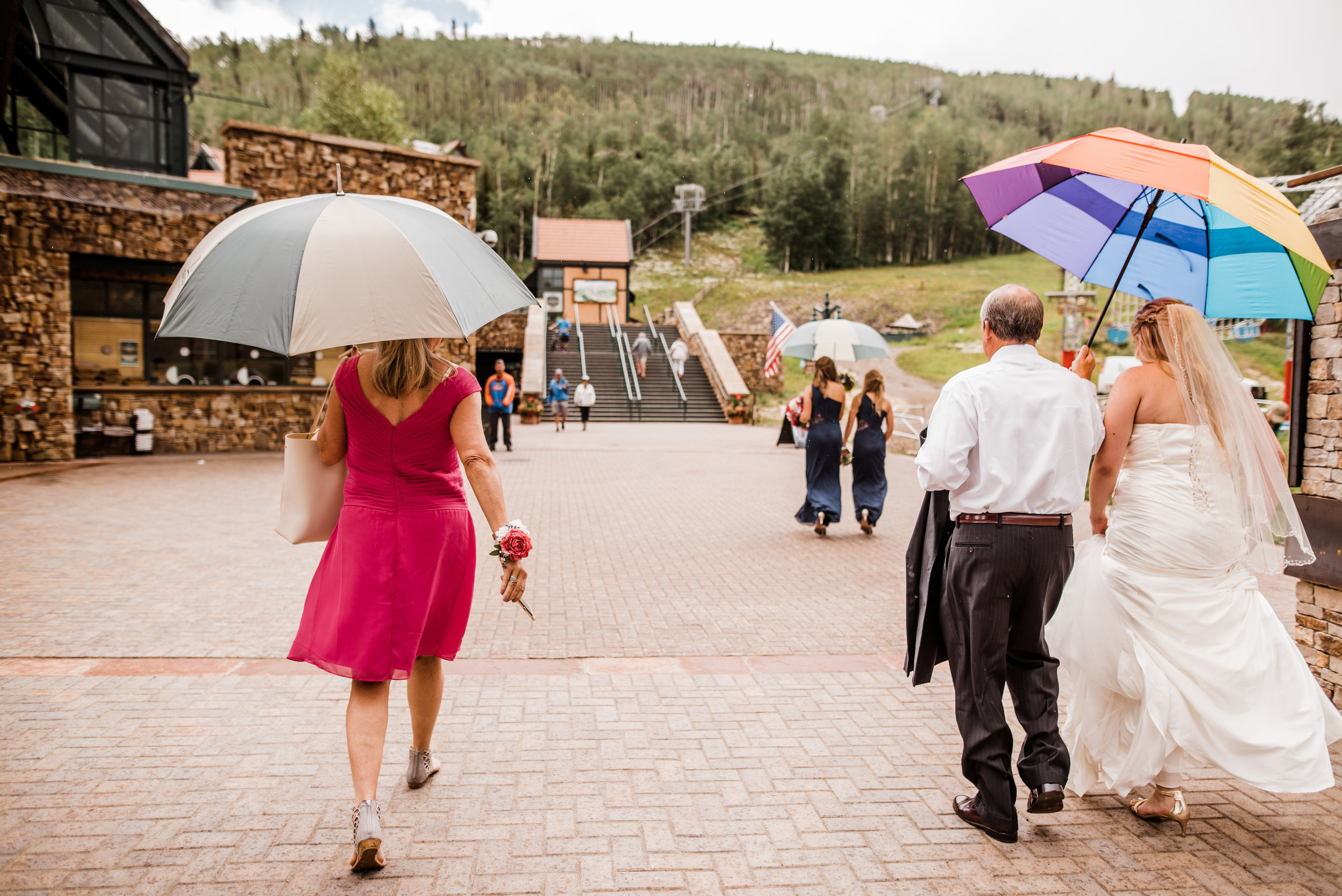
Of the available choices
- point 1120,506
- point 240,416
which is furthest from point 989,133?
point 1120,506

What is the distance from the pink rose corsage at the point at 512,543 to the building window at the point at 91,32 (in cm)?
1661

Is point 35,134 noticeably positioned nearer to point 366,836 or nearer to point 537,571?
point 537,571

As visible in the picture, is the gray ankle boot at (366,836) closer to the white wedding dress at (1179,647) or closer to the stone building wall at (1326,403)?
the white wedding dress at (1179,647)

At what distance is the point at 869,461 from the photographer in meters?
9.00

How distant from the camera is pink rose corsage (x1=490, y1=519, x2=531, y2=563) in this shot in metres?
2.79

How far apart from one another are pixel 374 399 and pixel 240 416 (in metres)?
14.8

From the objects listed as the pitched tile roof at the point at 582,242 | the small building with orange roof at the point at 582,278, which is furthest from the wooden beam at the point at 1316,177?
the small building with orange roof at the point at 582,278

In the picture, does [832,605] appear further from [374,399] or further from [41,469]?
[41,469]

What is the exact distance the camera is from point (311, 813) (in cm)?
305

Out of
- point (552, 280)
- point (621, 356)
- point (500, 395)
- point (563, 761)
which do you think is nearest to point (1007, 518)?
point (563, 761)

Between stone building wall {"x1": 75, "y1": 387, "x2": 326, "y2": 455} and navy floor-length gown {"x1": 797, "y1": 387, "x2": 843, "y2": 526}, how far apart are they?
9164 millimetres

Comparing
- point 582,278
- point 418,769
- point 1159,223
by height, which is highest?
point 582,278

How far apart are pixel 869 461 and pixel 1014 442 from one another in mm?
6135

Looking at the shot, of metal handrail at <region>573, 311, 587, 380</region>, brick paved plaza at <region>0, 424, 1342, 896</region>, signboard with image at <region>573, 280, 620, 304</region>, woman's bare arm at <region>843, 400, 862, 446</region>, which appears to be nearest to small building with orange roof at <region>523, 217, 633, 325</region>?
signboard with image at <region>573, 280, 620, 304</region>
